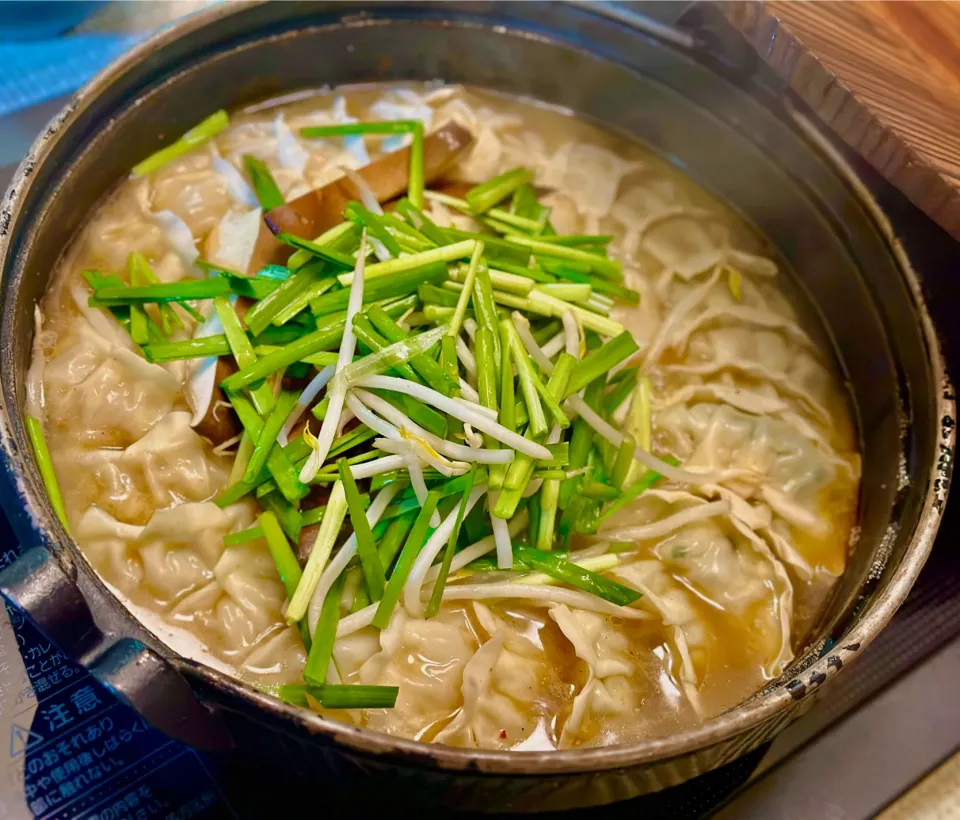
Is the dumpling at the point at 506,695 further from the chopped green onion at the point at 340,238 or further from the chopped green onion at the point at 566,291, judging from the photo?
the chopped green onion at the point at 340,238

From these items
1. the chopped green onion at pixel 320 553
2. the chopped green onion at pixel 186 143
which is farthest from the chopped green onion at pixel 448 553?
the chopped green onion at pixel 186 143

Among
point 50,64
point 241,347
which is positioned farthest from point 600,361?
point 50,64

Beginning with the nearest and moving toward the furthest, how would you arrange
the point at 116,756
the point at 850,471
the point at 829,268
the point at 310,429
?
1. the point at 116,756
2. the point at 310,429
3. the point at 850,471
4. the point at 829,268

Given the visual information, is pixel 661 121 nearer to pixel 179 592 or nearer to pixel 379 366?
pixel 379 366

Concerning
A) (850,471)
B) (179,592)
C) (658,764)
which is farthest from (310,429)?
(850,471)

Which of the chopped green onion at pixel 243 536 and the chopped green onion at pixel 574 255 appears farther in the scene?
the chopped green onion at pixel 574 255

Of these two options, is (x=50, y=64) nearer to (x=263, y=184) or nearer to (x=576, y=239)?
(x=263, y=184)
